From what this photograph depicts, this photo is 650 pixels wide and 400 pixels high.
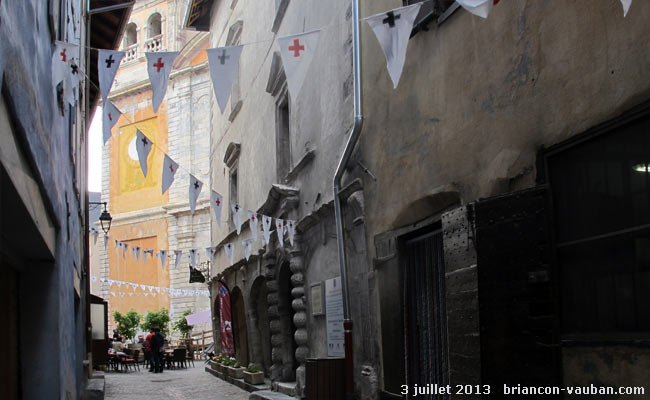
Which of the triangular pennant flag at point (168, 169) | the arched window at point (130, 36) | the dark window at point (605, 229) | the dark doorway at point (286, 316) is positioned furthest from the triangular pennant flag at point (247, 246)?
the arched window at point (130, 36)

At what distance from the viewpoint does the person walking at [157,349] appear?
68.3ft

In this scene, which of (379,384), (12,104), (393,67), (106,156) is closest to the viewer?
(12,104)

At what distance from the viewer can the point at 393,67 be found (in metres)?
5.44

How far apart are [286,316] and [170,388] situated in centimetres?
382

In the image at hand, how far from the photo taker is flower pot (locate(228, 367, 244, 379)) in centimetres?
1534

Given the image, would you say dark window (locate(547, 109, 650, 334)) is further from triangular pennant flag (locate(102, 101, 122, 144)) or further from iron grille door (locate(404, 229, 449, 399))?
triangular pennant flag (locate(102, 101, 122, 144))

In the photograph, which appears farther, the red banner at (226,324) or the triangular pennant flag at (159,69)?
the red banner at (226,324)

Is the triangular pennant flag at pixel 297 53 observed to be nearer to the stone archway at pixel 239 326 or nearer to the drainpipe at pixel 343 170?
the drainpipe at pixel 343 170

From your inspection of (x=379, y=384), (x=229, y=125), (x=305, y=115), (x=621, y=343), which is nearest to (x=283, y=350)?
(x=305, y=115)

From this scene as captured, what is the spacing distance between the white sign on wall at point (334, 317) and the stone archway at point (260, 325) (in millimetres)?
4810

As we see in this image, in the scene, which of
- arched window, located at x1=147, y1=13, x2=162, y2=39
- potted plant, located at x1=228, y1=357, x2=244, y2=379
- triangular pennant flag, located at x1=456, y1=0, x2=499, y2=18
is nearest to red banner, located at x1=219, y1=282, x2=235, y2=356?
potted plant, located at x1=228, y1=357, x2=244, y2=379

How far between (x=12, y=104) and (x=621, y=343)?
11.8 feet

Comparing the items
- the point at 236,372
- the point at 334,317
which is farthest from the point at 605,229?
the point at 236,372

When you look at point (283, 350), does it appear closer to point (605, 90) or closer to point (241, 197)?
point (241, 197)
